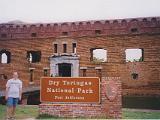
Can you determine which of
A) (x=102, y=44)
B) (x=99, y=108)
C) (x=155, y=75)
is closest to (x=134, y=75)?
(x=155, y=75)

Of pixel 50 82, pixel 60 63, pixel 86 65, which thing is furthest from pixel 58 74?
pixel 50 82

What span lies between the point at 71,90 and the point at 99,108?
1031 millimetres

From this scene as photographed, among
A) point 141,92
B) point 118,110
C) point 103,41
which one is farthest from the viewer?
point 103,41

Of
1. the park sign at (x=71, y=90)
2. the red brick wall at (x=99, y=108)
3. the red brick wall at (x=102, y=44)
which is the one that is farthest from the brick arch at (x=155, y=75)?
the park sign at (x=71, y=90)

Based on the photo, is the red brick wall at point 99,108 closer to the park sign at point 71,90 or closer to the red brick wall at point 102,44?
the park sign at point 71,90

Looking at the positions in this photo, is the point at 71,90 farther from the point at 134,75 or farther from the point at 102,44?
the point at 102,44

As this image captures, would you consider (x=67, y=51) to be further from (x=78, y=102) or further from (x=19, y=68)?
(x=78, y=102)

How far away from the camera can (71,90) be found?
9.84 meters

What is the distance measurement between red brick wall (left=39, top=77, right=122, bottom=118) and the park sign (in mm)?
154

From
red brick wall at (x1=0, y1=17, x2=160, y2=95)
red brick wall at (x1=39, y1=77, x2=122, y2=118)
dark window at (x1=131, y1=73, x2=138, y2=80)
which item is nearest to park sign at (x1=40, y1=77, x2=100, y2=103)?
red brick wall at (x1=39, y1=77, x2=122, y2=118)

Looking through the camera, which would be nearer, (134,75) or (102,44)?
(134,75)

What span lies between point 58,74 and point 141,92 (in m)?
→ 6.71

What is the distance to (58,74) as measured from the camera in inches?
987

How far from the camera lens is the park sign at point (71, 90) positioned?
9781mm
